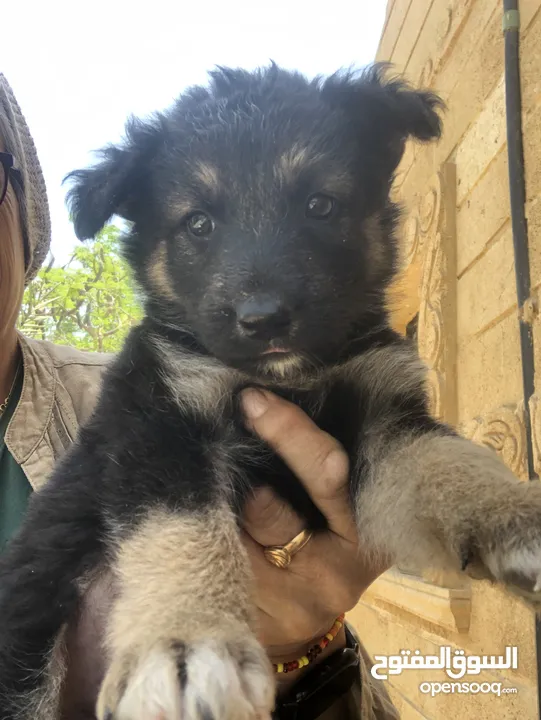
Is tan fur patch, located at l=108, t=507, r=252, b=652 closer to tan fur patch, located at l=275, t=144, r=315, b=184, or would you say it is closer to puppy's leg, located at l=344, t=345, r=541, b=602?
puppy's leg, located at l=344, t=345, r=541, b=602

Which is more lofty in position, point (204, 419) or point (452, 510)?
point (204, 419)

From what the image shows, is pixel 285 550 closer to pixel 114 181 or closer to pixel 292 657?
pixel 292 657

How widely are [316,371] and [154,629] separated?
773 mm

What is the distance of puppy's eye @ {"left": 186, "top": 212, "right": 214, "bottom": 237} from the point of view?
5.96 feet

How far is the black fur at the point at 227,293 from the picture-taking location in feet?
5.33

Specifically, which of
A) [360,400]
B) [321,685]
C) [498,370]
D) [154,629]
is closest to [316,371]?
[360,400]

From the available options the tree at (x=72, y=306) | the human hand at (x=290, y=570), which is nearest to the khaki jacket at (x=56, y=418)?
the human hand at (x=290, y=570)

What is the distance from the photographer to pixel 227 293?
1.61 metres

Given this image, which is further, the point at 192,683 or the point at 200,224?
the point at 200,224

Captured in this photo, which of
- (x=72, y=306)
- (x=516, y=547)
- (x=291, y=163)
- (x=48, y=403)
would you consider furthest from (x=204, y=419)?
(x=72, y=306)

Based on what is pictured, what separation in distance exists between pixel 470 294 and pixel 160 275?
8.17 ft

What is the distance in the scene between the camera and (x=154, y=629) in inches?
55.3

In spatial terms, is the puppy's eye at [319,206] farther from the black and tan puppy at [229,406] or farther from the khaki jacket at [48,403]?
the khaki jacket at [48,403]

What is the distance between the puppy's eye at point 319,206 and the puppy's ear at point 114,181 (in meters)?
0.55
